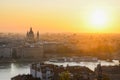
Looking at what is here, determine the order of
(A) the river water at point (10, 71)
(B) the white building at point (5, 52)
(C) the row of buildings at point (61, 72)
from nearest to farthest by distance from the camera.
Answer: (C) the row of buildings at point (61, 72) < (A) the river water at point (10, 71) < (B) the white building at point (5, 52)

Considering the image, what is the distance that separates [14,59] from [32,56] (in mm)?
2313

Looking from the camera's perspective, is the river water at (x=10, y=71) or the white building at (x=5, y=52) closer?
the river water at (x=10, y=71)

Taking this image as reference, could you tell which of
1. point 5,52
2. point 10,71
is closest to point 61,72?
point 10,71

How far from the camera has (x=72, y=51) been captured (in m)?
39.1

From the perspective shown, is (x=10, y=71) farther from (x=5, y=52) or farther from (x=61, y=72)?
(x=5, y=52)

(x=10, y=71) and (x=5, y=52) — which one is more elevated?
(x=5, y=52)

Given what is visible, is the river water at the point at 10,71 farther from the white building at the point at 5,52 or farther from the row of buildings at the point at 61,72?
the white building at the point at 5,52

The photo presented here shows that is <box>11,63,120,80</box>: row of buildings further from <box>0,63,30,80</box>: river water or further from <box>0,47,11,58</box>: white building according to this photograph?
<box>0,47,11,58</box>: white building

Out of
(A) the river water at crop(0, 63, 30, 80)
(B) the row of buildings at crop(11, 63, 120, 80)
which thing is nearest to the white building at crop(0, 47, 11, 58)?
(A) the river water at crop(0, 63, 30, 80)

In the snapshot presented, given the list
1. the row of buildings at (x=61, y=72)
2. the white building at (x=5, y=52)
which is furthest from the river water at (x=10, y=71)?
the white building at (x=5, y=52)

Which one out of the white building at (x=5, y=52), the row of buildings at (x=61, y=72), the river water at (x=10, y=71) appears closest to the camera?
the row of buildings at (x=61, y=72)

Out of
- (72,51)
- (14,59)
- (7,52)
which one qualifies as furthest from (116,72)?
(72,51)

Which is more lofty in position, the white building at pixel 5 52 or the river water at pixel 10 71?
the white building at pixel 5 52

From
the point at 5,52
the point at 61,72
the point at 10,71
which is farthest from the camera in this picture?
the point at 5,52
